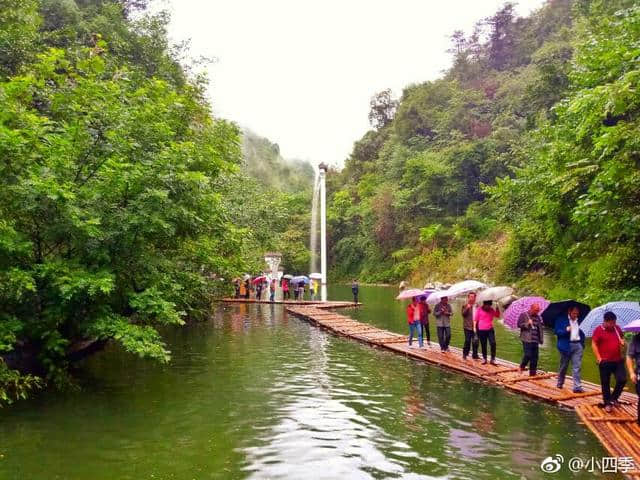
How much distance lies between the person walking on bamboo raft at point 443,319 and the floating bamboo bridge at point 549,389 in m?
0.32

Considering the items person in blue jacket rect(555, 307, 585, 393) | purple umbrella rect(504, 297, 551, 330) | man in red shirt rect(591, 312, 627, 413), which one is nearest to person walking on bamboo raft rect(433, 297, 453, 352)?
purple umbrella rect(504, 297, 551, 330)

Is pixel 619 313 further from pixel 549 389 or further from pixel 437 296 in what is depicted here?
pixel 437 296

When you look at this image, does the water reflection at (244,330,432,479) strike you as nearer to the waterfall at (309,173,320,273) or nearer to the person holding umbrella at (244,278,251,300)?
the person holding umbrella at (244,278,251,300)

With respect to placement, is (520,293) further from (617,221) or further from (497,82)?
(497,82)

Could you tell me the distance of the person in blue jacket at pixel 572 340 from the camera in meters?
10.1

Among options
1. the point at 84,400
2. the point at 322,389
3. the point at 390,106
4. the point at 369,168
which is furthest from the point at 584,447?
the point at 390,106

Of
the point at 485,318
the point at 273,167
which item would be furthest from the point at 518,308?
the point at 273,167

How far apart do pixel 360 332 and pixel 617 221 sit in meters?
9.26

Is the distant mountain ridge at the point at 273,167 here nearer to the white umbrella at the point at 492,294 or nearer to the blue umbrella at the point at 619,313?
the white umbrella at the point at 492,294

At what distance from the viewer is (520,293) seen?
31188 mm

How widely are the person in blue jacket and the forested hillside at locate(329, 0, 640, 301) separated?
2930 millimetres

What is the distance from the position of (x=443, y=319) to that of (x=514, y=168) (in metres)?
14.1

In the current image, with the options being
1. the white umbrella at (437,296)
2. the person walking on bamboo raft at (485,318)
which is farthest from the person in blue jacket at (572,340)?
the white umbrella at (437,296)

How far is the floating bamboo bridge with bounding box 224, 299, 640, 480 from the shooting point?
744cm
